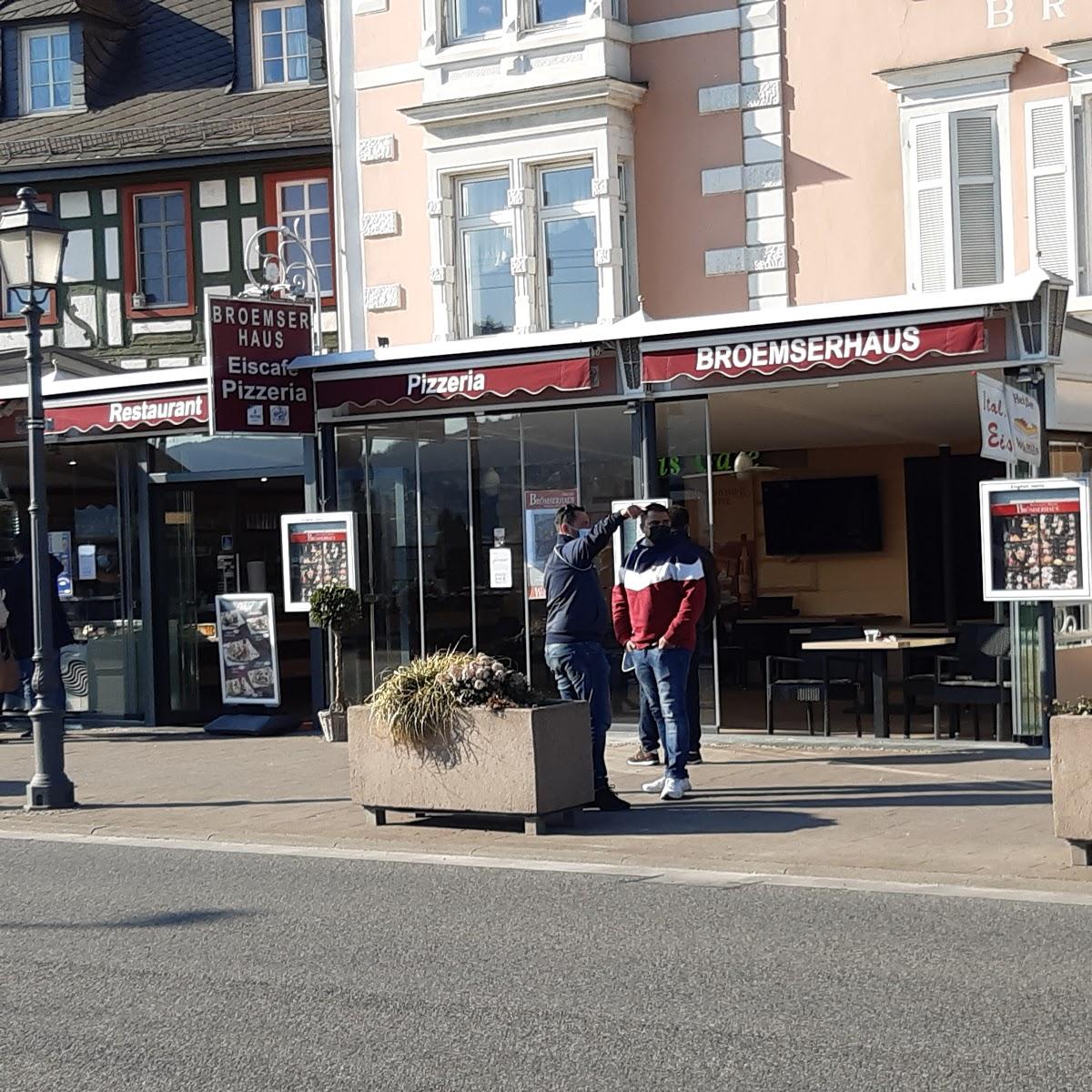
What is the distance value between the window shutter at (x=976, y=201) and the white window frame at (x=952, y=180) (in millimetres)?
31

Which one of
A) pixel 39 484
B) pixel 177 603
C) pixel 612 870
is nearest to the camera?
pixel 612 870

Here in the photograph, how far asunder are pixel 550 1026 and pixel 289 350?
10932 millimetres

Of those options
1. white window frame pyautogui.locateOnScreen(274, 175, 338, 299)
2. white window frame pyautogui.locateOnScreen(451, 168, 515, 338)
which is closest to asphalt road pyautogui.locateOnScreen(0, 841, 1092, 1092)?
white window frame pyautogui.locateOnScreen(451, 168, 515, 338)

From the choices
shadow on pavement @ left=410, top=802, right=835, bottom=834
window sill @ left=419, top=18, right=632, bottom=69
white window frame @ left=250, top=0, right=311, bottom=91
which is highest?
white window frame @ left=250, top=0, right=311, bottom=91

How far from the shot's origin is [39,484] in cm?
1295

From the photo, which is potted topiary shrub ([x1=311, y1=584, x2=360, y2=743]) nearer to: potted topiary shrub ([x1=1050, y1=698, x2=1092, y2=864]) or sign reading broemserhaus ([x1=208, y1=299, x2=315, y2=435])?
sign reading broemserhaus ([x1=208, y1=299, x2=315, y2=435])

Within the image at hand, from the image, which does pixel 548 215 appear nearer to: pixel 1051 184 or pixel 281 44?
pixel 1051 184

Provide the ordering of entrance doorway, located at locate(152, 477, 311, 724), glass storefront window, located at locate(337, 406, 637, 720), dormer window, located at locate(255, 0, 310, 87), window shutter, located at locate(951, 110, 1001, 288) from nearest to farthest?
glass storefront window, located at locate(337, 406, 637, 720) < window shutter, located at locate(951, 110, 1001, 288) < entrance doorway, located at locate(152, 477, 311, 724) < dormer window, located at locate(255, 0, 310, 87)

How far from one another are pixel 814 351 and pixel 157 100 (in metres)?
14.2

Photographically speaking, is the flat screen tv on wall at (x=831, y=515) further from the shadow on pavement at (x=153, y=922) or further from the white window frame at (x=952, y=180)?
the shadow on pavement at (x=153, y=922)

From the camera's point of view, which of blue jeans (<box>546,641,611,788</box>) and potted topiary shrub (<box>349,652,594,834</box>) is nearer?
potted topiary shrub (<box>349,652,594,834</box>)

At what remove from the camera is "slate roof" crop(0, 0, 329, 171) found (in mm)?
24094

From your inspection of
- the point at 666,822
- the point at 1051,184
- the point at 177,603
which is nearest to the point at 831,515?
the point at 1051,184

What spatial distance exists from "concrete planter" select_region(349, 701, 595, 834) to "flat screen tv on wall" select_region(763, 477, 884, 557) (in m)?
11.5
